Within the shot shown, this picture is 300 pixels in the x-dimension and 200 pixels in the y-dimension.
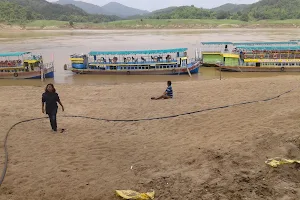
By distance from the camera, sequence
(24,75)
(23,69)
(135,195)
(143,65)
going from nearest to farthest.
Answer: (135,195) < (24,75) < (23,69) < (143,65)

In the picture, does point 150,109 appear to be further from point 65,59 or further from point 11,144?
point 65,59

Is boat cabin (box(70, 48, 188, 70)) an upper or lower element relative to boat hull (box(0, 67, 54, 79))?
upper

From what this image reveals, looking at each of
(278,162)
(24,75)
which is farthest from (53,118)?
(24,75)

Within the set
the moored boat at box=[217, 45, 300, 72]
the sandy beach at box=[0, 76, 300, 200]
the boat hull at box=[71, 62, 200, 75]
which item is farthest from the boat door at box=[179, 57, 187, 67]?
the sandy beach at box=[0, 76, 300, 200]

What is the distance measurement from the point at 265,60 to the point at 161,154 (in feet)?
71.3

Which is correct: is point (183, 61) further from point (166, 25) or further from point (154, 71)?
point (166, 25)

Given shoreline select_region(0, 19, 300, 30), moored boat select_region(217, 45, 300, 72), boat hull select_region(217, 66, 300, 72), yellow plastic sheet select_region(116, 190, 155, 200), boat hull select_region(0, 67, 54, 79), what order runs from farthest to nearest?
shoreline select_region(0, 19, 300, 30) → moored boat select_region(217, 45, 300, 72) → boat hull select_region(217, 66, 300, 72) → boat hull select_region(0, 67, 54, 79) → yellow plastic sheet select_region(116, 190, 155, 200)

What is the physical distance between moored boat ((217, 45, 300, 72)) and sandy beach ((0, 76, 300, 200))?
15.5 metres

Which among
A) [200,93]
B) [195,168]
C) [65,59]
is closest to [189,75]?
[200,93]

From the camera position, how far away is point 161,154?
266 inches

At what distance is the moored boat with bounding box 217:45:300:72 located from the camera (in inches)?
1010

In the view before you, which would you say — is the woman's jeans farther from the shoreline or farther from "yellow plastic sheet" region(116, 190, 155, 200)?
the shoreline

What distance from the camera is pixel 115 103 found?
12742mm

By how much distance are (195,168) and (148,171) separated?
0.90 meters
